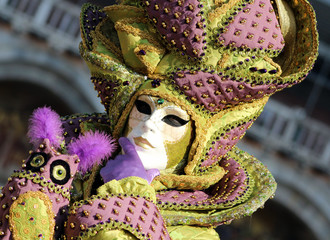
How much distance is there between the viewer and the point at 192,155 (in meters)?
2.36

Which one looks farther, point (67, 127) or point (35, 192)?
point (67, 127)

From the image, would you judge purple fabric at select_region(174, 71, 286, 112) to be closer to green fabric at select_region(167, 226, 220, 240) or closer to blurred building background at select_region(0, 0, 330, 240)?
green fabric at select_region(167, 226, 220, 240)

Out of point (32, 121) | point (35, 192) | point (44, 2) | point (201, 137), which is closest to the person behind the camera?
point (35, 192)

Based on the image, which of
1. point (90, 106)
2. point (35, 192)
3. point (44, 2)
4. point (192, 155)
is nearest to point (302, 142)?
point (90, 106)

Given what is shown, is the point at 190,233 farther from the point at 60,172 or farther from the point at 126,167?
the point at 60,172

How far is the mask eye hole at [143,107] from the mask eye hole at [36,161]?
42 cm

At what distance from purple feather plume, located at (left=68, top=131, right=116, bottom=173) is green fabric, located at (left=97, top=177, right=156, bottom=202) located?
116mm

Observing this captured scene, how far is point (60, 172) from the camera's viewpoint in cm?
204

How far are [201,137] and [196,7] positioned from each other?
0.44m

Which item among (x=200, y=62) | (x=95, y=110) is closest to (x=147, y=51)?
(x=200, y=62)

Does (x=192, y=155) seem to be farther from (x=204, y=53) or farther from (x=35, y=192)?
(x=35, y=192)

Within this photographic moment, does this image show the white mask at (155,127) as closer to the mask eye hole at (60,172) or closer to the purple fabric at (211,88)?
the purple fabric at (211,88)

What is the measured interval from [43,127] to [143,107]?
1.18 ft

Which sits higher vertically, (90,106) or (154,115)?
(154,115)
